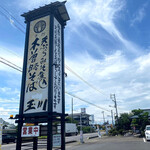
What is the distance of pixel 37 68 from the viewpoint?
8547mm

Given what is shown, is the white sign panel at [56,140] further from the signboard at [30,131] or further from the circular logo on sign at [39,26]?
the circular logo on sign at [39,26]

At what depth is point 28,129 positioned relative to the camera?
7688 millimetres

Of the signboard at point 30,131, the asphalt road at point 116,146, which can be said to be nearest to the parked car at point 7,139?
the asphalt road at point 116,146

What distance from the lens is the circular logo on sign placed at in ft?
30.4

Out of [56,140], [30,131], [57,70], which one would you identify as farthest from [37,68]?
[56,140]

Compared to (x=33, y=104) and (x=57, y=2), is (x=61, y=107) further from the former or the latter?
(x=57, y=2)

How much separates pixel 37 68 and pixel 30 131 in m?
3.18

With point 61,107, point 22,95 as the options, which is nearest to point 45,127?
point 61,107

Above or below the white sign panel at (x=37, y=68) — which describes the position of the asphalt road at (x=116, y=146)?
below

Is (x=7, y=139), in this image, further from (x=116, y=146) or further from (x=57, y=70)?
(x=57, y=70)

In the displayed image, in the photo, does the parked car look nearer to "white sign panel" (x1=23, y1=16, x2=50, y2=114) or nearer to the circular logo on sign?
"white sign panel" (x1=23, y1=16, x2=50, y2=114)

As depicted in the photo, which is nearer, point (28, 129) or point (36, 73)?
point (28, 129)

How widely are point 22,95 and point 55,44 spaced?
3.30 meters

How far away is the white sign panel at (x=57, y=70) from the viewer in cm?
816
